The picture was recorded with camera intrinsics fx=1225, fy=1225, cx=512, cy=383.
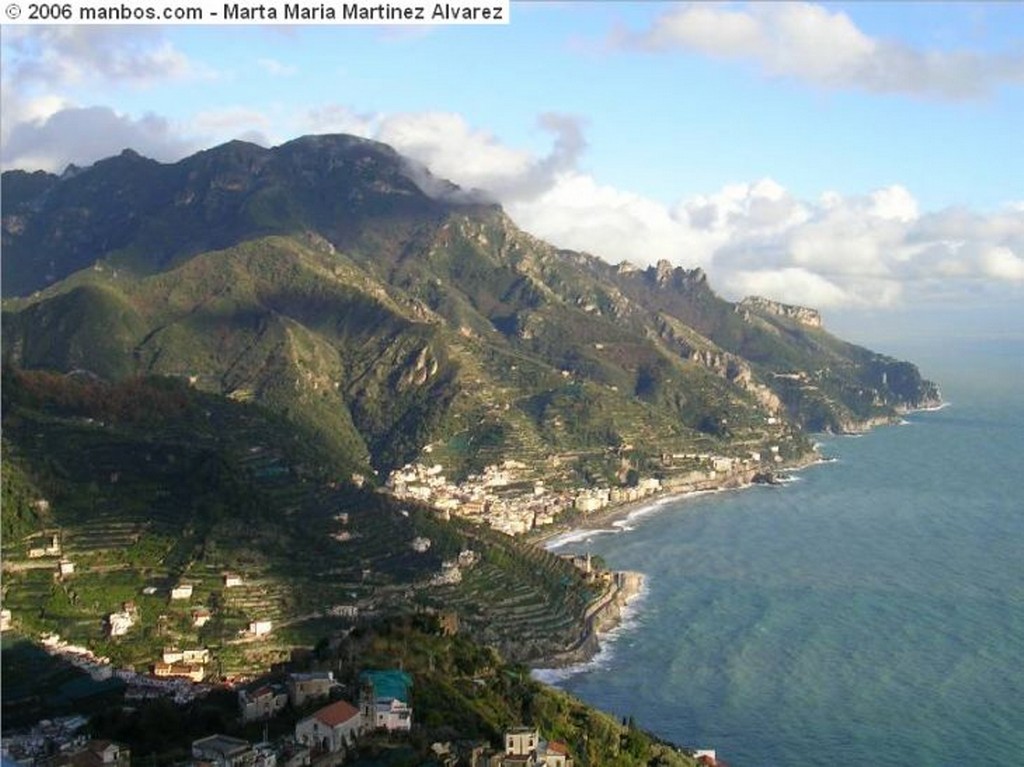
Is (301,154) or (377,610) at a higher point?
(301,154)

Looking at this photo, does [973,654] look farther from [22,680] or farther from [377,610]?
[22,680]

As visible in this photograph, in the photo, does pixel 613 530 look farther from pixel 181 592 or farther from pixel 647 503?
pixel 181 592

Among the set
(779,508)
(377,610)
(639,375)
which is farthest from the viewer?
(639,375)

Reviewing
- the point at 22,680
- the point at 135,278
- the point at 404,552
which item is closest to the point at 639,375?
the point at 135,278

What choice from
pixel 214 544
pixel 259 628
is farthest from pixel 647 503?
pixel 259 628

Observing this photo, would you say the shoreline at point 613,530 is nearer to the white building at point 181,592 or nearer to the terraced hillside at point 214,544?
the terraced hillside at point 214,544
